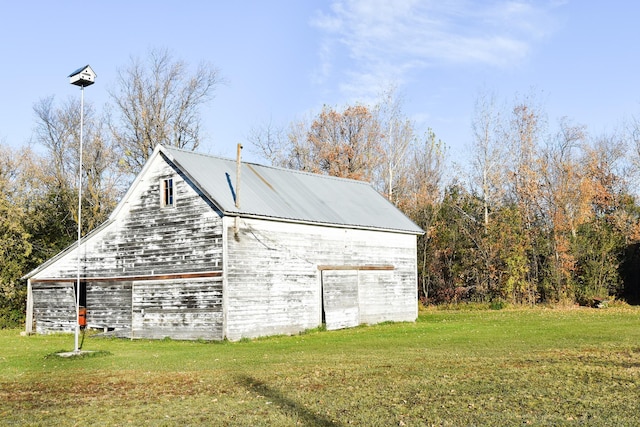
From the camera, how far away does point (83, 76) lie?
798 inches

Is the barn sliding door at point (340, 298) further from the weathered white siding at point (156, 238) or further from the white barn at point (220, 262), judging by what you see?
the weathered white siding at point (156, 238)

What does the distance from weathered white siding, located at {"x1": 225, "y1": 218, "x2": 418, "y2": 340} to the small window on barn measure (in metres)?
3.15

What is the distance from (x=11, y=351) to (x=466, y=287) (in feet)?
93.4

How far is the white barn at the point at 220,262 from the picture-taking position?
82.6 ft

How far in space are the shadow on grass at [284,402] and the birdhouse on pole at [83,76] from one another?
10.7 m

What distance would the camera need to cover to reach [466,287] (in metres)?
43.2

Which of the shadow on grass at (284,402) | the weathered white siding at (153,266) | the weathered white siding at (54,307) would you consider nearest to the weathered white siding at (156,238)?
the weathered white siding at (153,266)

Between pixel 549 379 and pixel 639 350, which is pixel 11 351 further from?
pixel 639 350

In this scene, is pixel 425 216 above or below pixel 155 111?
below

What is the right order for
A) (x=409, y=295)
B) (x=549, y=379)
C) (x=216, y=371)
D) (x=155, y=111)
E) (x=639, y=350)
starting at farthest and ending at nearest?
(x=155, y=111), (x=409, y=295), (x=639, y=350), (x=216, y=371), (x=549, y=379)

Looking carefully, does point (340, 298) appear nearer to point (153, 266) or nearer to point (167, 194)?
point (153, 266)

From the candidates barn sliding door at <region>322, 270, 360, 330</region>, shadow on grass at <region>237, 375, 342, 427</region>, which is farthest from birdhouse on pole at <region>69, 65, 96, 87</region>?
barn sliding door at <region>322, 270, 360, 330</region>

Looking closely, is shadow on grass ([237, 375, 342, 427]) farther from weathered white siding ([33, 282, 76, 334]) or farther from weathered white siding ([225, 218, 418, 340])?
weathered white siding ([33, 282, 76, 334])

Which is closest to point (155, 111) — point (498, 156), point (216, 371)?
point (498, 156)
